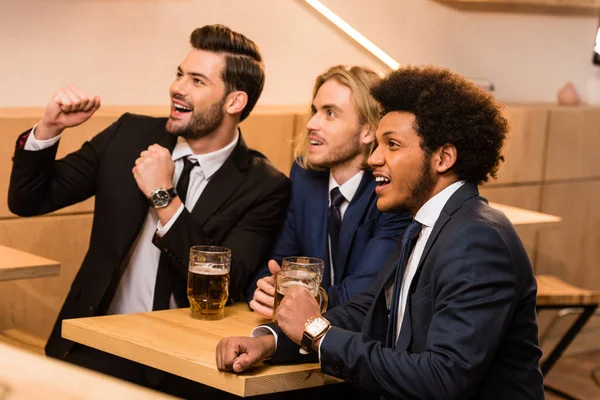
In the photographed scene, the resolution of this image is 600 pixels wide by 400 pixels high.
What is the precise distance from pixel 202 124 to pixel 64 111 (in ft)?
1.48

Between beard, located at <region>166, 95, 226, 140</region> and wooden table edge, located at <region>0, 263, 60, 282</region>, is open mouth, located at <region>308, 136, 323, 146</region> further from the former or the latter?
wooden table edge, located at <region>0, 263, 60, 282</region>

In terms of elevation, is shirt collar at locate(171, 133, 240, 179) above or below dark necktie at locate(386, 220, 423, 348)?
above

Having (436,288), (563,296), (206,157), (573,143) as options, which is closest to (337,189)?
(206,157)

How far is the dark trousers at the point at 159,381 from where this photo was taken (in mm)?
2805

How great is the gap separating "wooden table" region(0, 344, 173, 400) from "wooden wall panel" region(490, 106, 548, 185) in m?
4.50

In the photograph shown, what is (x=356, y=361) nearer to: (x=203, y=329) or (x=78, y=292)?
(x=203, y=329)

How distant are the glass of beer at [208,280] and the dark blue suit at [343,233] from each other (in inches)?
12.8

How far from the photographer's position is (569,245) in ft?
18.8

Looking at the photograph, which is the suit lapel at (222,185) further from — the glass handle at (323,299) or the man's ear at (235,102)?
the glass handle at (323,299)

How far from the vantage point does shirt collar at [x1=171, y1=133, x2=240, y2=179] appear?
3068 millimetres

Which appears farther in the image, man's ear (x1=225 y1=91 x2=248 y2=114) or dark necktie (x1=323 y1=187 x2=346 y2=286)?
man's ear (x1=225 y1=91 x2=248 y2=114)

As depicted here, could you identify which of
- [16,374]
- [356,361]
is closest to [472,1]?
[356,361]

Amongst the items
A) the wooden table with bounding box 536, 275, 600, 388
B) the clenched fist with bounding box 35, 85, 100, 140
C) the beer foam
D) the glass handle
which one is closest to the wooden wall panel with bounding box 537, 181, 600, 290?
the wooden table with bounding box 536, 275, 600, 388

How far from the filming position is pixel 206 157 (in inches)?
121
